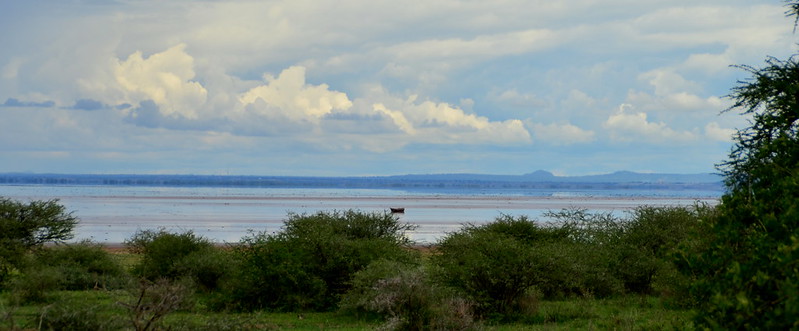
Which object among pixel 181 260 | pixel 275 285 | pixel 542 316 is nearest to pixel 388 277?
pixel 542 316

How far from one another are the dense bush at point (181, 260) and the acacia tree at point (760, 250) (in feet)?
64.5

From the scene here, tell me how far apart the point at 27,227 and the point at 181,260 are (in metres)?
6.78

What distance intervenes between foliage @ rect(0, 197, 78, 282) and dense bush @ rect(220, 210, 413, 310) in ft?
30.9

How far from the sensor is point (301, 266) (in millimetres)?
25219

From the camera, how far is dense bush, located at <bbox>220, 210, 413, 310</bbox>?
25.0 metres

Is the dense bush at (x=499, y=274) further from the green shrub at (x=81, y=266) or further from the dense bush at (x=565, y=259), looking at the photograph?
the green shrub at (x=81, y=266)

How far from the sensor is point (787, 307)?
6633 mm

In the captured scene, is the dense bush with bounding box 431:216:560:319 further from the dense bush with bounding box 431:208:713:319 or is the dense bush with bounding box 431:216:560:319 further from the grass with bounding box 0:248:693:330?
the grass with bounding box 0:248:693:330

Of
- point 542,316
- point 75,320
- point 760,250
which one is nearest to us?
point 760,250

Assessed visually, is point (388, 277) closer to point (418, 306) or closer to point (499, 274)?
point (418, 306)

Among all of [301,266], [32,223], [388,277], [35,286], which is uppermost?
[32,223]

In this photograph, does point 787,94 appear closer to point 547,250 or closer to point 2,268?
point 547,250

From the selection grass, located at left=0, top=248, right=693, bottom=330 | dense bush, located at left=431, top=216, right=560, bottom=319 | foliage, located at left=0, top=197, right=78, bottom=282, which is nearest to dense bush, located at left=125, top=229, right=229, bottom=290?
grass, located at left=0, top=248, right=693, bottom=330

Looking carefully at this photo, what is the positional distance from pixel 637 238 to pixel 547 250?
821 centimetres
